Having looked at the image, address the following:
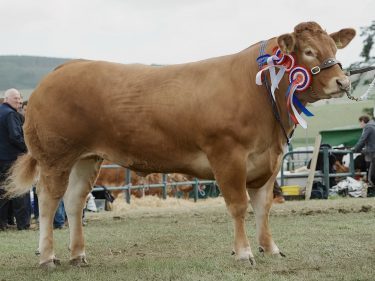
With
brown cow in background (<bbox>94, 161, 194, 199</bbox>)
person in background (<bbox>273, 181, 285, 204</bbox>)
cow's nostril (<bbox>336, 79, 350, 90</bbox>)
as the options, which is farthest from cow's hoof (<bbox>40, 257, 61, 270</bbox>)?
brown cow in background (<bbox>94, 161, 194, 199</bbox>)

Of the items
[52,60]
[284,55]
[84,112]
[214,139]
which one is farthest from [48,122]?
[52,60]

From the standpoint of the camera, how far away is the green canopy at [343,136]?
95.2 feet

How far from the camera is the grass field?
6.05 meters

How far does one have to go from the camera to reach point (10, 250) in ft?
27.9

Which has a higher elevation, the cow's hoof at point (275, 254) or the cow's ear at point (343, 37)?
the cow's ear at point (343, 37)

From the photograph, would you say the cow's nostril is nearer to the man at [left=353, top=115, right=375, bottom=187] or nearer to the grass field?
the grass field

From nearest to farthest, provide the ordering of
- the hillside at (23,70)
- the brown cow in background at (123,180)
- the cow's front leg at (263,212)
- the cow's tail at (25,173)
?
the cow's front leg at (263,212), the cow's tail at (25,173), the brown cow in background at (123,180), the hillside at (23,70)

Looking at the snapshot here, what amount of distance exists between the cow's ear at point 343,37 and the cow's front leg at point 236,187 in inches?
61.8

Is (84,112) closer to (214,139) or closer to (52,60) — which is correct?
(214,139)

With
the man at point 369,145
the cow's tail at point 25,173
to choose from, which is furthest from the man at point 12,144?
the man at point 369,145

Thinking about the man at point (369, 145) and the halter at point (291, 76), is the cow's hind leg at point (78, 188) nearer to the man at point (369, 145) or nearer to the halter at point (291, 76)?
the halter at point (291, 76)

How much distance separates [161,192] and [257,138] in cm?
1396

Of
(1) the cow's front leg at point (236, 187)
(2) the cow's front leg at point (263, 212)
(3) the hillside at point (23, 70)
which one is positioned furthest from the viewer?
(3) the hillside at point (23, 70)

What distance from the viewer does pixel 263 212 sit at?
7.15m
